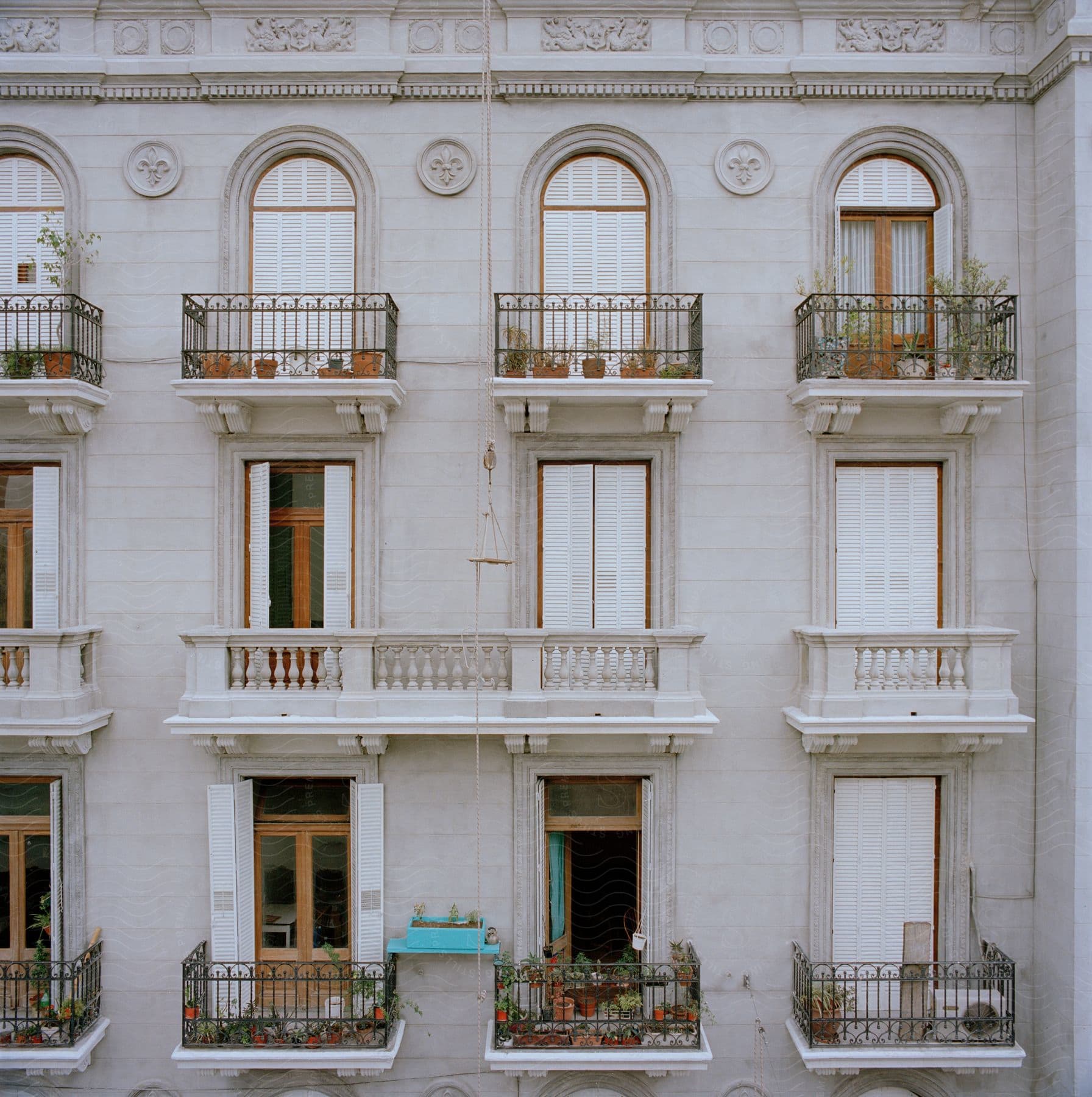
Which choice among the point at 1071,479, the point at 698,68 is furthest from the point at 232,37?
the point at 1071,479

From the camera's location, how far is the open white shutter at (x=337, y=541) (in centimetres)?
1058

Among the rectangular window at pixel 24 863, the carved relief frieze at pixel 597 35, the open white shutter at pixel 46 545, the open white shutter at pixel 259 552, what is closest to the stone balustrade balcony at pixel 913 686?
the open white shutter at pixel 259 552

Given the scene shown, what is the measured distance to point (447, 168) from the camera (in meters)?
10.6

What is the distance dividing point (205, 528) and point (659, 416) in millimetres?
5803

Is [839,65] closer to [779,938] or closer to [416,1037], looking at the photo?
[779,938]

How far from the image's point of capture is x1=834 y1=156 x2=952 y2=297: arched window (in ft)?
35.6

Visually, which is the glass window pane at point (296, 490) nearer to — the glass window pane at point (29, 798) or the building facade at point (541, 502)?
the building facade at point (541, 502)

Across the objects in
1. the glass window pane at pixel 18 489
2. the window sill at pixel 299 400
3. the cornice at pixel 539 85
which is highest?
the cornice at pixel 539 85

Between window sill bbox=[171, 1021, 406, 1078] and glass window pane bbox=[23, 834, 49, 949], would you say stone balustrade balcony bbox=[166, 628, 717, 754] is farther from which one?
window sill bbox=[171, 1021, 406, 1078]

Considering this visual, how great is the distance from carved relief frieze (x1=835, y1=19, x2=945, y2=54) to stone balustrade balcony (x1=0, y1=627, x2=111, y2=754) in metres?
12.0

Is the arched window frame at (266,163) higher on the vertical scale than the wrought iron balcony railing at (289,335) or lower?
higher

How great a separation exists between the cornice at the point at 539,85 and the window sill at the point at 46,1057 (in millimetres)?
11465

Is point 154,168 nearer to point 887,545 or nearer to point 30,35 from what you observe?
point 30,35

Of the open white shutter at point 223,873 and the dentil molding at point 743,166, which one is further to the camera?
the dentil molding at point 743,166
